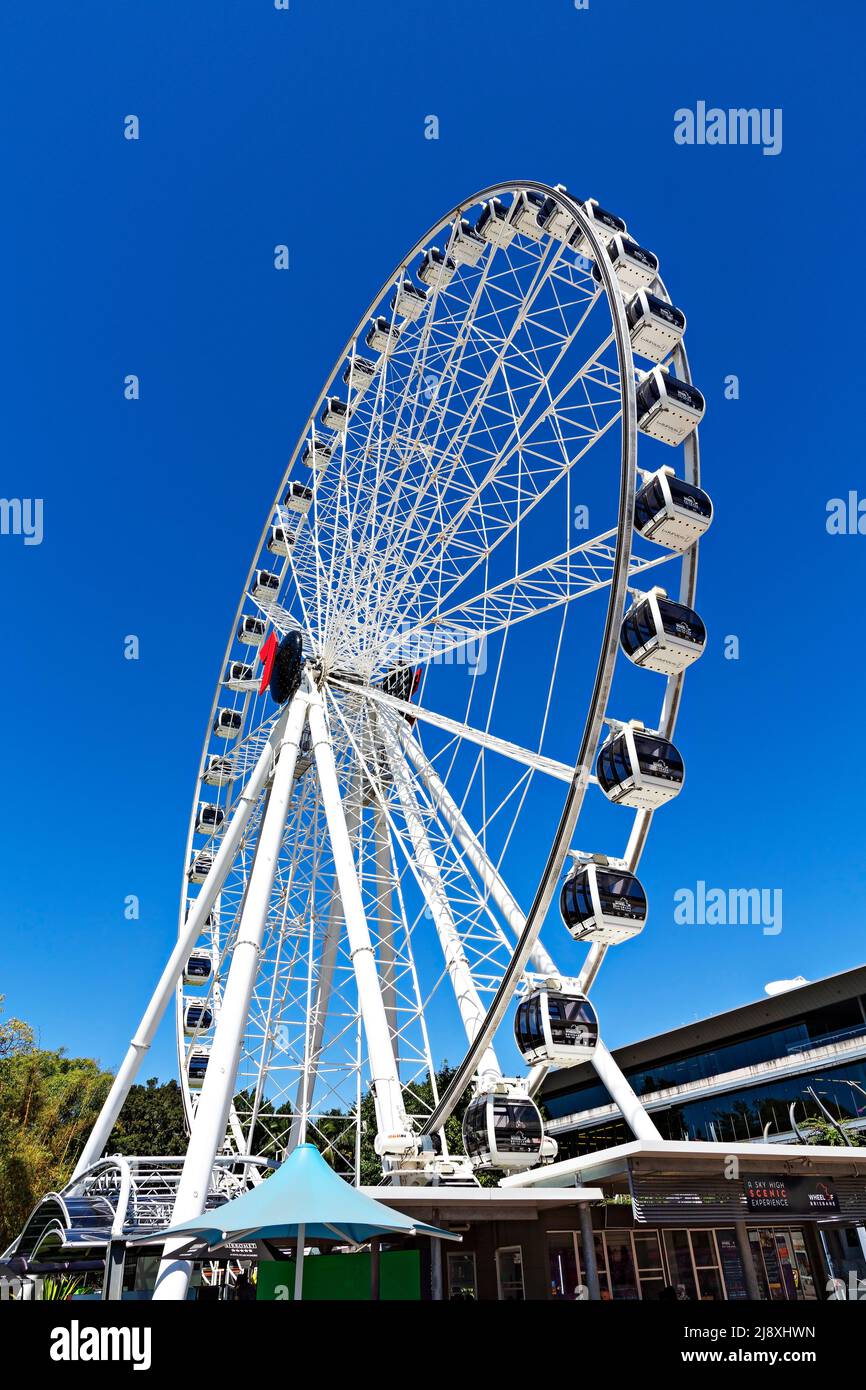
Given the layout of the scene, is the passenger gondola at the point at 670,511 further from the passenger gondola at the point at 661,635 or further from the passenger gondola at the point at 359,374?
the passenger gondola at the point at 359,374

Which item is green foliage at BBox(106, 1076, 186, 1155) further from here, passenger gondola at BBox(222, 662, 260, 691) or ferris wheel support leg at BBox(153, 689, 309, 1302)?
ferris wheel support leg at BBox(153, 689, 309, 1302)

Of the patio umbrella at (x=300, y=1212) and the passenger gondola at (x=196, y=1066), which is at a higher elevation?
the passenger gondola at (x=196, y=1066)

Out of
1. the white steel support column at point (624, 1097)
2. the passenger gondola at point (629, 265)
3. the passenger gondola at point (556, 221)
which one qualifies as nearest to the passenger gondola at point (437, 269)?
the passenger gondola at point (556, 221)

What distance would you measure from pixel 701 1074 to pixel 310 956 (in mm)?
29445

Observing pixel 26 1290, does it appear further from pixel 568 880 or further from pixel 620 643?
pixel 620 643

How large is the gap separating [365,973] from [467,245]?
52.4 feet

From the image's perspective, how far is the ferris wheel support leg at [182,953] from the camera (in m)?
20.8

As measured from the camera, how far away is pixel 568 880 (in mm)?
12648

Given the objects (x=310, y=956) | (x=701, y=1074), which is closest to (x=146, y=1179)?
(x=310, y=956)

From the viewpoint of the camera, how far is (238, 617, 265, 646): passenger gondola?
2764 cm

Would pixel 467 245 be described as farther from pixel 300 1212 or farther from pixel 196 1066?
pixel 196 1066

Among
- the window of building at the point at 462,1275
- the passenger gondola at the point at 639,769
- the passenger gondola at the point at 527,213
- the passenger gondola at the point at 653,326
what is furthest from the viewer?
the passenger gondola at the point at 527,213

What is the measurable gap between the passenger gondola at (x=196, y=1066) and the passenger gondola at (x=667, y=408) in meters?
20.9
